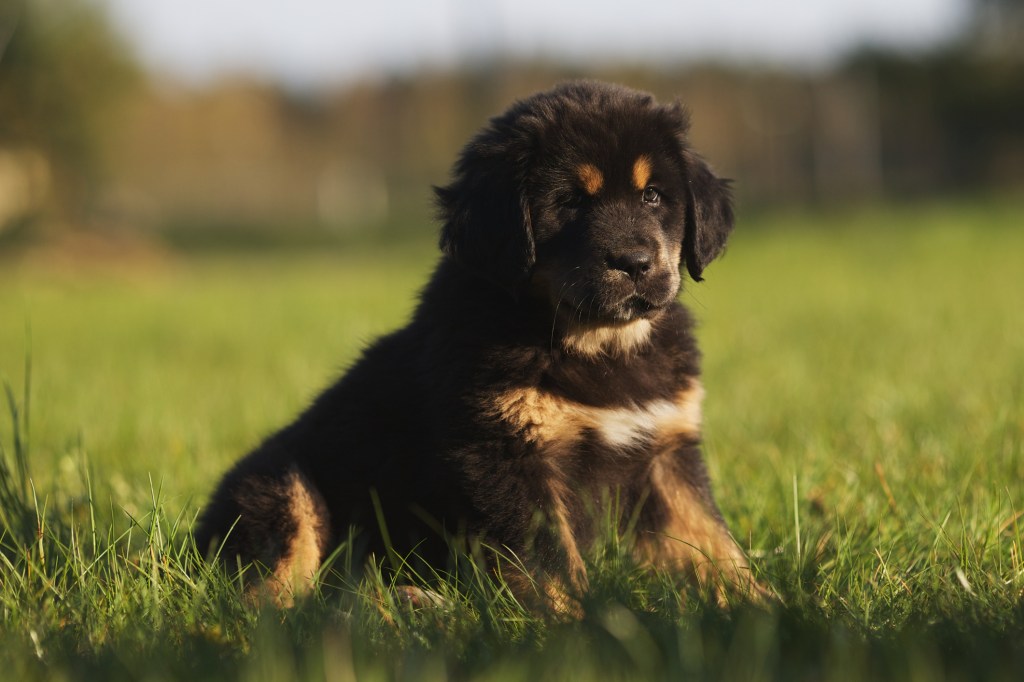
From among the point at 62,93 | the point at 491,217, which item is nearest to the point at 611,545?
the point at 491,217

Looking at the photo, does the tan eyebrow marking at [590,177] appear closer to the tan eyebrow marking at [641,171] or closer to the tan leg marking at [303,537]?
the tan eyebrow marking at [641,171]

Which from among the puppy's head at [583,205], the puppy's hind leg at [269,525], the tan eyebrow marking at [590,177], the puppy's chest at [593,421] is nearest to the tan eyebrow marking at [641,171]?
the puppy's head at [583,205]

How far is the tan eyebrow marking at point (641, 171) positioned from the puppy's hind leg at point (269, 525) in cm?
127

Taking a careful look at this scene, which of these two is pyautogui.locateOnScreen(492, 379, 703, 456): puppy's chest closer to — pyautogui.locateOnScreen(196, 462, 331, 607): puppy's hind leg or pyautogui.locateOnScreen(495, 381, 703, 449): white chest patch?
pyautogui.locateOnScreen(495, 381, 703, 449): white chest patch

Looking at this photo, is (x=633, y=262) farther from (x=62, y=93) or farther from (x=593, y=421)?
(x=62, y=93)

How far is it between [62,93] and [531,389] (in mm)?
22464

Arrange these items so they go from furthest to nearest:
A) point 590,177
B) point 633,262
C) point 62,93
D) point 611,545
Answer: point 62,93 → point 590,177 → point 633,262 → point 611,545

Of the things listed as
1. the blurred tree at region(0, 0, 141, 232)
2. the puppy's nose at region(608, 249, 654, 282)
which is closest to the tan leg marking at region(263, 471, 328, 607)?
the puppy's nose at region(608, 249, 654, 282)

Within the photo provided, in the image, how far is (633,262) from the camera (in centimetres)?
304

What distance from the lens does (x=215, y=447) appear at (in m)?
4.68

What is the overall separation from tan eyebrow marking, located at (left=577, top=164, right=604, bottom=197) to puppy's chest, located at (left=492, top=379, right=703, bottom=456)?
622 mm

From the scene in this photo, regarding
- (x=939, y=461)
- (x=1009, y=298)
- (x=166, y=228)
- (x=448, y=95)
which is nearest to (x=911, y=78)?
(x=448, y=95)

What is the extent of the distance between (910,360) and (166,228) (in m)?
33.0

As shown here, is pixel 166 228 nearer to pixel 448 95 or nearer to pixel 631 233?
pixel 448 95
